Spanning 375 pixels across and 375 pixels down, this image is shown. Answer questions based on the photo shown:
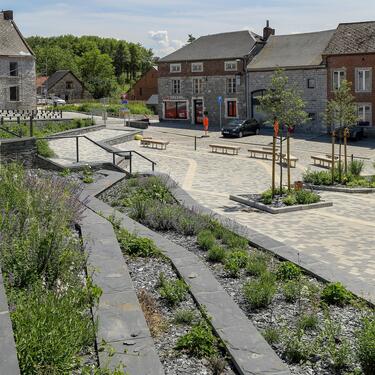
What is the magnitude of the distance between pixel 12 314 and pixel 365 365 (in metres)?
3.39

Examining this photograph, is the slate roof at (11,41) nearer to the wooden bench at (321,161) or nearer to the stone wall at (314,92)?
the stone wall at (314,92)

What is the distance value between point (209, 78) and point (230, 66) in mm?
2442

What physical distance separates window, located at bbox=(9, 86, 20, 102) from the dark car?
2353 cm

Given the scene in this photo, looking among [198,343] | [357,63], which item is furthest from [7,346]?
[357,63]

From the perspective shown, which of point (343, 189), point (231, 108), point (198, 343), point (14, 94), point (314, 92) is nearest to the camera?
point (198, 343)

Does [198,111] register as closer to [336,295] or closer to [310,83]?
[310,83]

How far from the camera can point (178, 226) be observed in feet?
36.5

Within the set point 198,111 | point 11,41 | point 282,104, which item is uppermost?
point 11,41

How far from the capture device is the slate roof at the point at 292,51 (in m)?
46.2

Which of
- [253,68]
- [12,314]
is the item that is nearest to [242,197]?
[12,314]

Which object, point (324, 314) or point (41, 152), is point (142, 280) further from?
point (41, 152)

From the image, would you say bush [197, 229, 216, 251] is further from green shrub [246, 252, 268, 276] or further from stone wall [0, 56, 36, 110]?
stone wall [0, 56, 36, 110]

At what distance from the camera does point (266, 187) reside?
71.3 ft

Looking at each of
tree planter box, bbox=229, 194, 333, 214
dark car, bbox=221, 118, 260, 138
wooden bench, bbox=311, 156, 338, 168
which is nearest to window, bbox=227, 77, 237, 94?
dark car, bbox=221, 118, 260, 138
